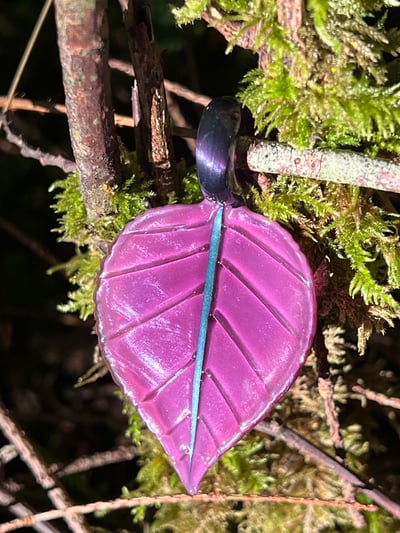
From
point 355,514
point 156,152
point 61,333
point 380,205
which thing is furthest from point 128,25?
point 61,333

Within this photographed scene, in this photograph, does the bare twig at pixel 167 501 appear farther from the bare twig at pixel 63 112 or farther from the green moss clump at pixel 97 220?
the bare twig at pixel 63 112

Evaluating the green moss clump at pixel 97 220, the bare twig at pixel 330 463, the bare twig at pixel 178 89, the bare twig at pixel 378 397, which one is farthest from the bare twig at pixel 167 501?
the bare twig at pixel 178 89

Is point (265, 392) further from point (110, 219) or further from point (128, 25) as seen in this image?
point (128, 25)

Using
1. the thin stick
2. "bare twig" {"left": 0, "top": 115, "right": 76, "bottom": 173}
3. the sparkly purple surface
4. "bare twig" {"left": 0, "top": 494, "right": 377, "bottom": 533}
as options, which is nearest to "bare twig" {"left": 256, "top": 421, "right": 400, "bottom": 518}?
"bare twig" {"left": 0, "top": 494, "right": 377, "bottom": 533}

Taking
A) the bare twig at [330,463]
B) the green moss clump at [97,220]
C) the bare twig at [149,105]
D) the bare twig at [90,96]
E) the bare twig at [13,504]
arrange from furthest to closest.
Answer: the bare twig at [13,504] → the bare twig at [330,463] → the green moss clump at [97,220] → the bare twig at [149,105] → the bare twig at [90,96]

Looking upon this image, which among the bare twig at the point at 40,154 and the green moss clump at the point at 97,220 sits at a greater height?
the bare twig at the point at 40,154

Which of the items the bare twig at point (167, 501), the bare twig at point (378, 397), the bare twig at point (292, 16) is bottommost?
the bare twig at point (167, 501)

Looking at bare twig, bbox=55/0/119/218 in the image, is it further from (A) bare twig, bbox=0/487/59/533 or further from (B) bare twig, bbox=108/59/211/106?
(A) bare twig, bbox=0/487/59/533
